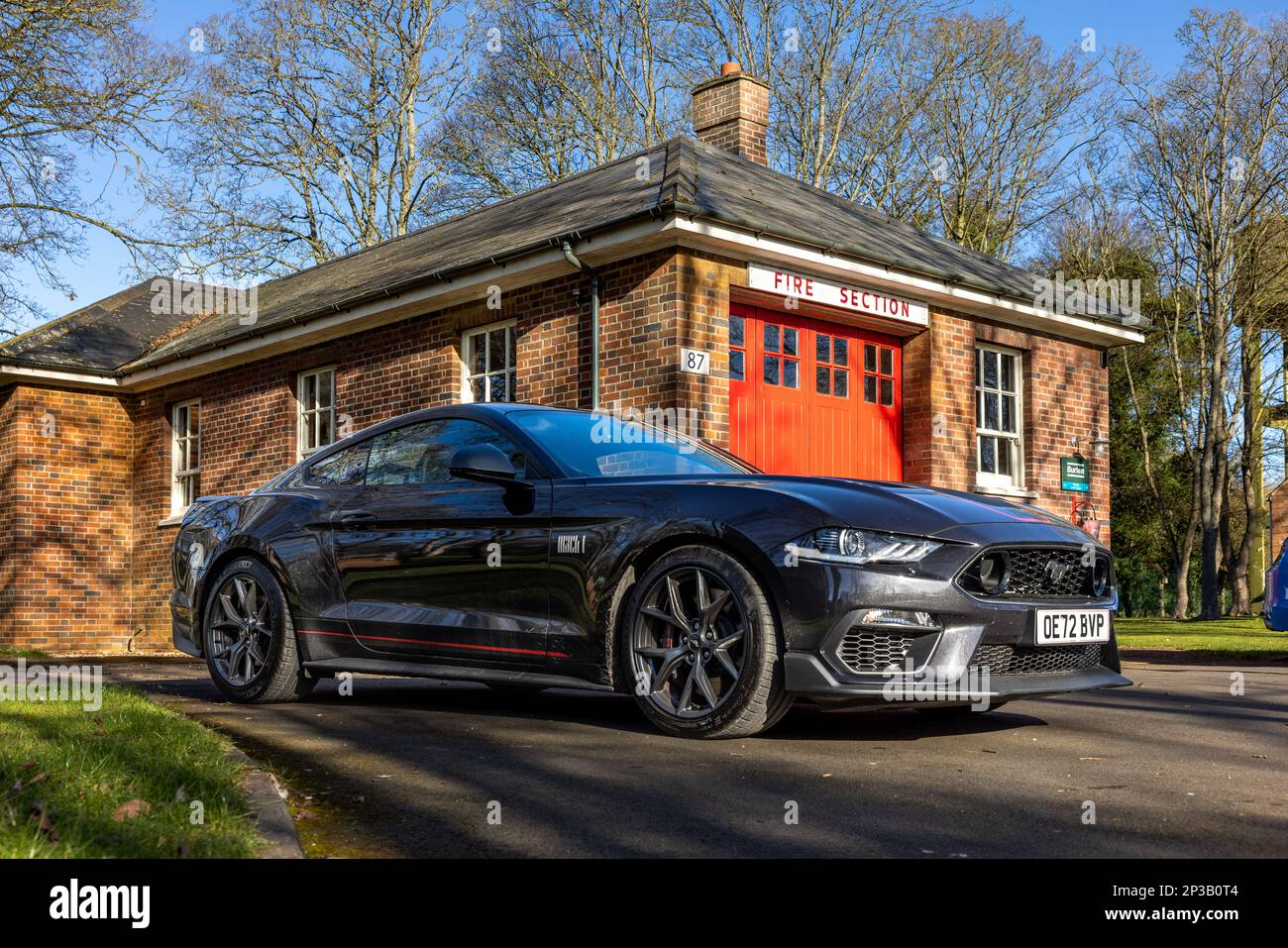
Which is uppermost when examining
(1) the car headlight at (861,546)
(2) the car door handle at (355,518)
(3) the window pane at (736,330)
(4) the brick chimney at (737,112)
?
(4) the brick chimney at (737,112)

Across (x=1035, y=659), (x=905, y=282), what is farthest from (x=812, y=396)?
(x=1035, y=659)

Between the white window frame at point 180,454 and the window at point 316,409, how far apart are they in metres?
3.10

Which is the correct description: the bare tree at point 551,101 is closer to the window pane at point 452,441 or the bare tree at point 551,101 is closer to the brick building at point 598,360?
the brick building at point 598,360

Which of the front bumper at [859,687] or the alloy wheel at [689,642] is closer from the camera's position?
the front bumper at [859,687]

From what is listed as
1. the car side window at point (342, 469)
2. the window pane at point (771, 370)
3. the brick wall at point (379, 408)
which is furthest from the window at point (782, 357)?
the car side window at point (342, 469)

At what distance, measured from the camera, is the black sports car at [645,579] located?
484 centimetres

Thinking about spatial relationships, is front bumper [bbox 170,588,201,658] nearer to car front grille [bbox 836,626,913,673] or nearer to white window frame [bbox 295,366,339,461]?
car front grille [bbox 836,626,913,673]

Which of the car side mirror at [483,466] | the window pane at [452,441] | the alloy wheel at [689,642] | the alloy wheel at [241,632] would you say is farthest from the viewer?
the alloy wheel at [241,632]

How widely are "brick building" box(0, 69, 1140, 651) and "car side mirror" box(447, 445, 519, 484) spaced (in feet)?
19.6

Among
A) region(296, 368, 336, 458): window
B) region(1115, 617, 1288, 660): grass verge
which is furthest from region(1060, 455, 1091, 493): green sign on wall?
region(296, 368, 336, 458): window

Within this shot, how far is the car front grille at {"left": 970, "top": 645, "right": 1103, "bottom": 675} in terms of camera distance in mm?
4961

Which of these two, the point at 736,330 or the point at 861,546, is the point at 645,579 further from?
the point at 736,330

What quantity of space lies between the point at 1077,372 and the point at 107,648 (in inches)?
579
